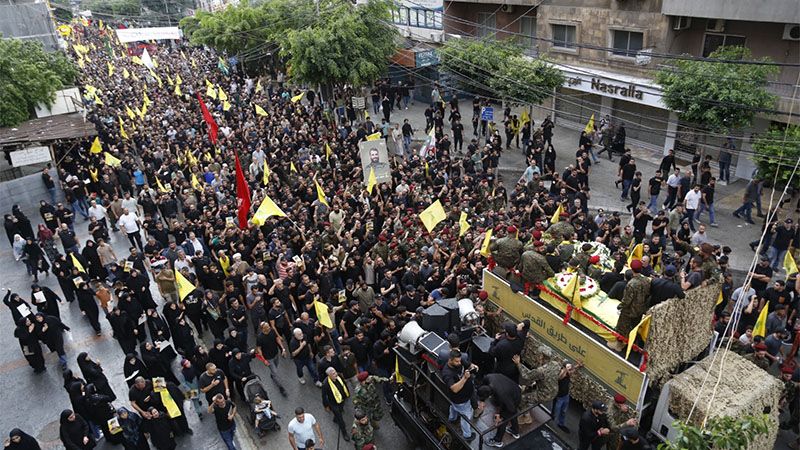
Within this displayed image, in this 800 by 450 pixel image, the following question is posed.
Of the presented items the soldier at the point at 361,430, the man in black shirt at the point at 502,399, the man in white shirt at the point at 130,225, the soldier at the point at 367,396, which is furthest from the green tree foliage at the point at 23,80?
the man in black shirt at the point at 502,399

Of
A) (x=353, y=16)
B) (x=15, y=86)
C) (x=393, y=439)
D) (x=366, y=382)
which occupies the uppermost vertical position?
(x=353, y=16)

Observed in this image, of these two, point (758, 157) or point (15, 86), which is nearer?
point (758, 157)

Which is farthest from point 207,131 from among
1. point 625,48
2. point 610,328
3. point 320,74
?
point 610,328

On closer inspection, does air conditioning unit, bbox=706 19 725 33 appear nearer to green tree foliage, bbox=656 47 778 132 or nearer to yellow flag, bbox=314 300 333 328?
green tree foliage, bbox=656 47 778 132

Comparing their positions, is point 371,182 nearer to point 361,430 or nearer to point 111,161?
point 361,430

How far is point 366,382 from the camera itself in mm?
8773

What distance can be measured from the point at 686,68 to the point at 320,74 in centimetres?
1487

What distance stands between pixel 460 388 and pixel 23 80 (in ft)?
73.0

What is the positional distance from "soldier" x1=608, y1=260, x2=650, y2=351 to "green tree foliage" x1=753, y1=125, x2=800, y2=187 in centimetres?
890

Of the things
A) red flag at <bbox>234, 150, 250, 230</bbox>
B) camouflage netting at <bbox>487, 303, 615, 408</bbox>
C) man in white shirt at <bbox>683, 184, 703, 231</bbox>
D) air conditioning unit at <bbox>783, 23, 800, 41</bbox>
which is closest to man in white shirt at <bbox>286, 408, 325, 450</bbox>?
camouflage netting at <bbox>487, 303, 615, 408</bbox>

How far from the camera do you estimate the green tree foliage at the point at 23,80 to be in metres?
21.5

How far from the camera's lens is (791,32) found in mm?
17656

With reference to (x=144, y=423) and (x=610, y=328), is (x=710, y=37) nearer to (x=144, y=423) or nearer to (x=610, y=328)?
(x=610, y=328)

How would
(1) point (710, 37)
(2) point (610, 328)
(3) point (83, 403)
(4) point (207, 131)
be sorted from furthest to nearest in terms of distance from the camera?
1. (4) point (207, 131)
2. (1) point (710, 37)
3. (3) point (83, 403)
4. (2) point (610, 328)
